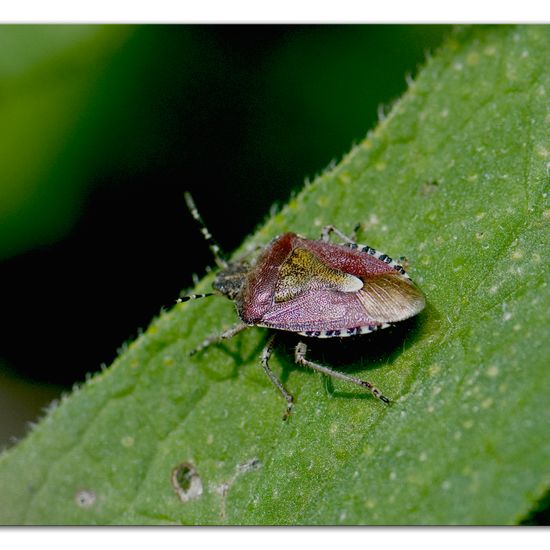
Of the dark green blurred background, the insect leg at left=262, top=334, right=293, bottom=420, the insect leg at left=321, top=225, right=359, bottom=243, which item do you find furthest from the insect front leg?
A: the dark green blurred background

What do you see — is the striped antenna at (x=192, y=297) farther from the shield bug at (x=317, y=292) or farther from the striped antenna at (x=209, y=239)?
the striped antenna at (x=209, y=239)

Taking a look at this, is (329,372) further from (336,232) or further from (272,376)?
(336,232)

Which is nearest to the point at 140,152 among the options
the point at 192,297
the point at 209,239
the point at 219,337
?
the point at 209,239

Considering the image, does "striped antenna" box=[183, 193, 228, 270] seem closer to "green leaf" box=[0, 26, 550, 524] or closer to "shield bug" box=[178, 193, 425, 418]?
"shield bug" box=[178, 193, 425, 418]

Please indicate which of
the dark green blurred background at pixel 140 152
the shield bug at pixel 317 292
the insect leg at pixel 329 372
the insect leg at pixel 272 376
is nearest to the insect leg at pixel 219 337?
the shield bug at pixel 317 292

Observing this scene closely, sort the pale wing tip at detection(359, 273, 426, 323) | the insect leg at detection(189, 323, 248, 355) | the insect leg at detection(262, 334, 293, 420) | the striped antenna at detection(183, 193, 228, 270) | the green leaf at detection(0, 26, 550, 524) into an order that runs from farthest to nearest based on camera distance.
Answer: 1. the striped antenna at detection(183, 193, 228, 270)
2. the insect leg at detection(189, 323, 248, 355)
3. the insect leg at detection(262, 334, 293, 420)
4. the pale wing tip at detection(359, 273, 426, 323)
5. the green leaf at detection(0, 26, 550, 524)

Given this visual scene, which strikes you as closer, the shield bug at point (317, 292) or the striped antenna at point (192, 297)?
the shield bug at point (317, 292)

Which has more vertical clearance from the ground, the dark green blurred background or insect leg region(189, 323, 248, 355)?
the dark green blurred background
